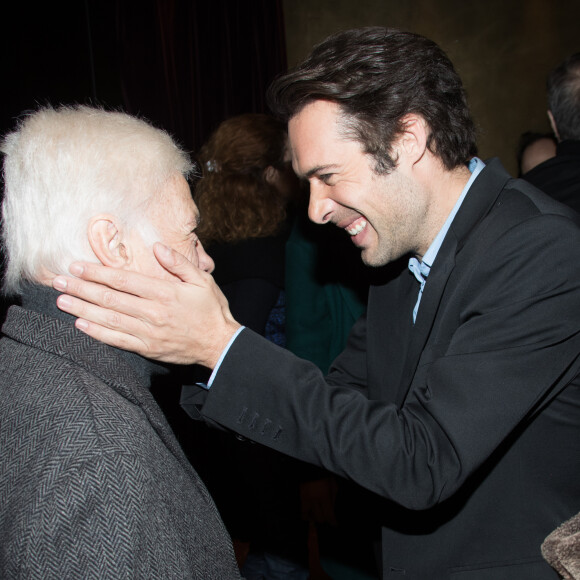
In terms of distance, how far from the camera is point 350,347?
1.62m

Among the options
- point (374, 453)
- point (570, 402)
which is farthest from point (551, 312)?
point (374, 453)

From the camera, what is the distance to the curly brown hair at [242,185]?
6.95ft

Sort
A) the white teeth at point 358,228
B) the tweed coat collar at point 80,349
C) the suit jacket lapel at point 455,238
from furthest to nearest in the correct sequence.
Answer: the white teeth at point 358,228 < the suit jacket lapel at point 455,238 < the tweed coat collar at point 80,349

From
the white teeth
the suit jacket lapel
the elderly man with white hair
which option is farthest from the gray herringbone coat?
the white teeth

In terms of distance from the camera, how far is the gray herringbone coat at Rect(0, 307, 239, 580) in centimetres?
75

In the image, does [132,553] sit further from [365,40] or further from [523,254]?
[365,40]

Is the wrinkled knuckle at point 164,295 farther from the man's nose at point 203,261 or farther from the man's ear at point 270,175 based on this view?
the man's ear at point 270,175

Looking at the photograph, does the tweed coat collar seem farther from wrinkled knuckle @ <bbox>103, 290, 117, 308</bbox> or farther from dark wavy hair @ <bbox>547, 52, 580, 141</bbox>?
dark wavy hair @ <bbox>547, 52, 580, 141</bbox>

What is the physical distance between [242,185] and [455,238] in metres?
1.11

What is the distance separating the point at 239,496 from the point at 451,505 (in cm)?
194

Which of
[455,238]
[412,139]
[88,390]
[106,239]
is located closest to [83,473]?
[88,390]

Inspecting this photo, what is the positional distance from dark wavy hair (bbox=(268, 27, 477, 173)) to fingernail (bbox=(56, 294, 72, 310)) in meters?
0.73

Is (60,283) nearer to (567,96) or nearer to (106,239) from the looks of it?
(106,239)

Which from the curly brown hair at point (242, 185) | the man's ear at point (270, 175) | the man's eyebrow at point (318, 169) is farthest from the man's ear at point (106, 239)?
the man's ear at point (270, 175)
